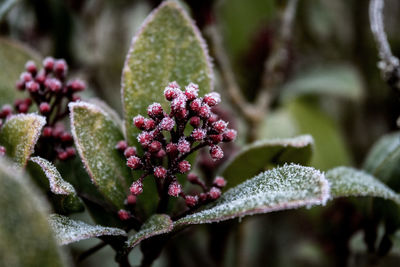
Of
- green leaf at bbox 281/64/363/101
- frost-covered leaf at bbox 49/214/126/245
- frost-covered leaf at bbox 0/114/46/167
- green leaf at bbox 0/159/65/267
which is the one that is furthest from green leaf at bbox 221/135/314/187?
green leaf at bbox 281/64/363/101

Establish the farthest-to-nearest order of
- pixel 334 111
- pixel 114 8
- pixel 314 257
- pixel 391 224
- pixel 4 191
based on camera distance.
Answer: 1. pixel 334 111
2. pixel 114 8
3. pixel 314 257
4. pixel 391 224
5. pixel 4 191

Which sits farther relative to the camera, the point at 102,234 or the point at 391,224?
the point at 391,224

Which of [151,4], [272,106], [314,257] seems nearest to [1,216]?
[151,4]

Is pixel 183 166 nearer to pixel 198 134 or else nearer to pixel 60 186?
pixel 198 134

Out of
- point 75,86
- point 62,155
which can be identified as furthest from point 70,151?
point 75,86

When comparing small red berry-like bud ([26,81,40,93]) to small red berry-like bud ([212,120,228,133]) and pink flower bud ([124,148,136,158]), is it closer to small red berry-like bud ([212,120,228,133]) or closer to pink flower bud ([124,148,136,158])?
pink flower bud ([124,148,136,158])

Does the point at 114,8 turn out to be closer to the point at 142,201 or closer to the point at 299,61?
the point at 299,61
